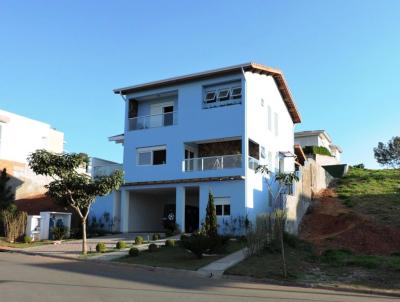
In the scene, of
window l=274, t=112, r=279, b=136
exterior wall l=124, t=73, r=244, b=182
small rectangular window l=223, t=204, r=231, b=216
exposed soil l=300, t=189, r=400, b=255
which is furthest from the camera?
window l=274, t=112, r=279, b=136

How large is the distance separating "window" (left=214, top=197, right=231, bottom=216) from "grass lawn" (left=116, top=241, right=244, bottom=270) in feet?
22.1

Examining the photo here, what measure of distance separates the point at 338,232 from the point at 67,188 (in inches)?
579

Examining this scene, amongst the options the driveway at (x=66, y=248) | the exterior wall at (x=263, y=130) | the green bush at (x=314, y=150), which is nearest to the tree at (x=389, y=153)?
the green bush at (x=314, y=150)

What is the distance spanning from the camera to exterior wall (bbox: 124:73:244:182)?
31.0 meters

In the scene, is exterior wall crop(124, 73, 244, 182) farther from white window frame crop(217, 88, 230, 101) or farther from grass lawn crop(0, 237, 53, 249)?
grass lawn crop(0, 237, 53, 249)

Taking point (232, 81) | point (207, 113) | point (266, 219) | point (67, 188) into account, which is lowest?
point (266, 219)

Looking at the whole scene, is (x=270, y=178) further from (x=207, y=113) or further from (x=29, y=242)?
(x=29, y=242)

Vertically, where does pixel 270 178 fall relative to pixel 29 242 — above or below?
above

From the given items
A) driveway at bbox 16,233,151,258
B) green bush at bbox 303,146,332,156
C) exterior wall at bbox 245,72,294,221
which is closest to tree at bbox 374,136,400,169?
green bush at bbox 303,146,332,156

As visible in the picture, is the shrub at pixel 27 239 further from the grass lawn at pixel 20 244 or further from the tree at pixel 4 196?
the tree at pixel 4 196

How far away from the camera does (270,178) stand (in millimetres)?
34562

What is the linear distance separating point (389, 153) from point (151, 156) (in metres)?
50.7

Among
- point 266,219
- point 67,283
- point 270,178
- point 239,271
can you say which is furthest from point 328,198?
point 67,283

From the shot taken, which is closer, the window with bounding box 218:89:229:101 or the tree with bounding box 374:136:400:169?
the window with bounding box 218:89:229:101
